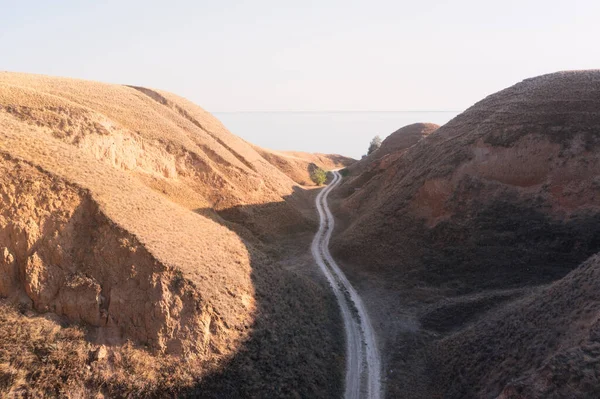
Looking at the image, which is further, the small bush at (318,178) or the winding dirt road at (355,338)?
the small bush at (318,178)

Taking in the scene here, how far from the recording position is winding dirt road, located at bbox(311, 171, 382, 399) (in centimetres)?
1655

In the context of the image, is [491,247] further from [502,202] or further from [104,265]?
[104,265]

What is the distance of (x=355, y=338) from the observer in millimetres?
19719

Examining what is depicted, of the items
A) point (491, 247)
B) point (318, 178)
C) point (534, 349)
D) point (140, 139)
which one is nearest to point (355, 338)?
point (534, 349)

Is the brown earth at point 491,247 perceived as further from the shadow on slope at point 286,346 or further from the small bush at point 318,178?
the small bush at point 318,178

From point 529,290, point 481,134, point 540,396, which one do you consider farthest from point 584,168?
point 540,396

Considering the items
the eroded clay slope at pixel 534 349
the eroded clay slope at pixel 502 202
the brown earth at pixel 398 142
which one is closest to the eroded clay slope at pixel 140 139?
the eroded clay slope at pixel 502 202

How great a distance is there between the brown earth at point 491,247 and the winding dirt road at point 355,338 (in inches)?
27.4

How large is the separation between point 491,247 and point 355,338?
1090 cm

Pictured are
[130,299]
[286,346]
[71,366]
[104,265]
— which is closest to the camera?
[71,366]

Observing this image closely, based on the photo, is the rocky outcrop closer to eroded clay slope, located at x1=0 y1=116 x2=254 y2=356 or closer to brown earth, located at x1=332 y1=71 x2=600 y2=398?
eroded clay slope, located at x1=0 y1=116 x2=254 y2=356

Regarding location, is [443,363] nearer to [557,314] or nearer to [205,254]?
[557,314]

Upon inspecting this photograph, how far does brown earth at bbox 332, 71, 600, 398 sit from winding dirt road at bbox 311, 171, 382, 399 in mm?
696

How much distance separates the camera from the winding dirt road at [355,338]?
16.5 m
